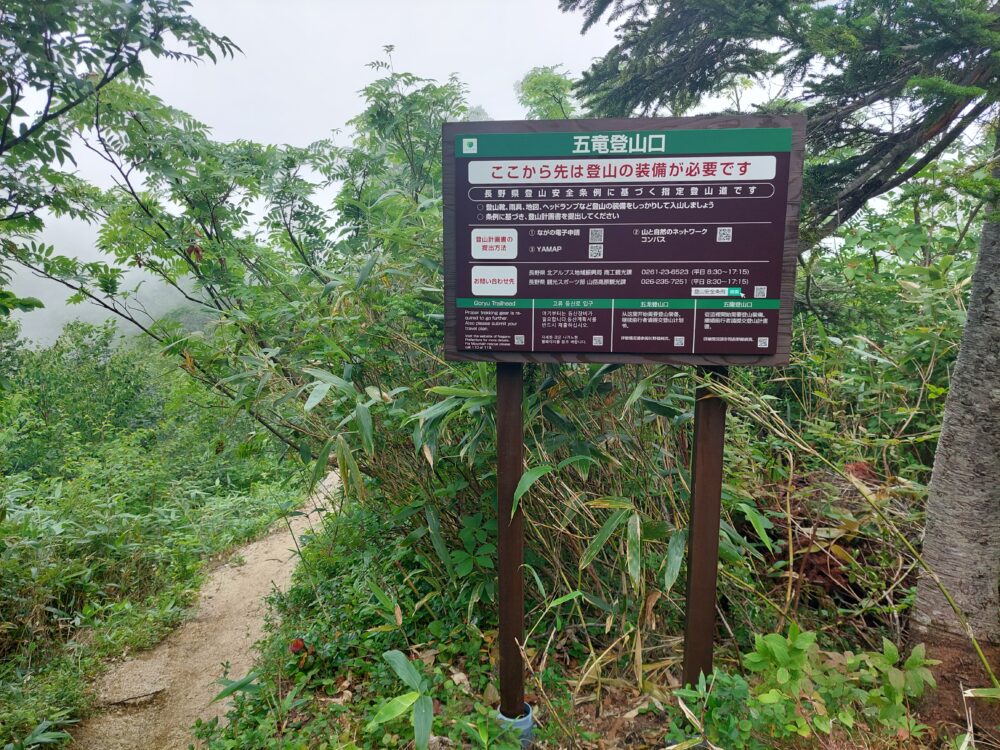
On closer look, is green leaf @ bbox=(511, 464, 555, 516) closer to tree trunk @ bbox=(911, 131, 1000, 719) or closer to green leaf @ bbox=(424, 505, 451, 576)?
green leaf @ bbox=(424, 505, 451, 576)

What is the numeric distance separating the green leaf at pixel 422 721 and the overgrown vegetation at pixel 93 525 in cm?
170

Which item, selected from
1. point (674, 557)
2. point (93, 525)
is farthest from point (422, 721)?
point (93, 525)

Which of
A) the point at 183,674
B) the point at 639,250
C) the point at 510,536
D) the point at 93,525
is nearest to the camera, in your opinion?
the point at 639,250

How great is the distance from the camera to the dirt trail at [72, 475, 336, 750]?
286 centimetres

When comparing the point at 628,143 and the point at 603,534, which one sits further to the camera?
the point at 603,534

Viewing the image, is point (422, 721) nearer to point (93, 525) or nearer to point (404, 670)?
point (404, 670)

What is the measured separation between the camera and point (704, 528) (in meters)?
2.00

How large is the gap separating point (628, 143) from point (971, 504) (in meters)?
1.67

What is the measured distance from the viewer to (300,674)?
2.64 metres

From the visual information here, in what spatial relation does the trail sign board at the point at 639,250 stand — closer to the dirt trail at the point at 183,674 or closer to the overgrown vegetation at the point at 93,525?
the overgrown vegetation at the point at 93,525

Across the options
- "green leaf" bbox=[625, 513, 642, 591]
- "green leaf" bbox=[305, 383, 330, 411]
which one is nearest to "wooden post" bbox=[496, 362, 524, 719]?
"green leaf" bbox=[625, 513, 642, 591]

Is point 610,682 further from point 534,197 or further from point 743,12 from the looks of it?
point 743,12

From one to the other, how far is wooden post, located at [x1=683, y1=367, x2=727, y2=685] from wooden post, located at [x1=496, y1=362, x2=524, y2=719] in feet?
1.95

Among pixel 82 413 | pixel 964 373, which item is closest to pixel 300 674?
pixel 964 373
